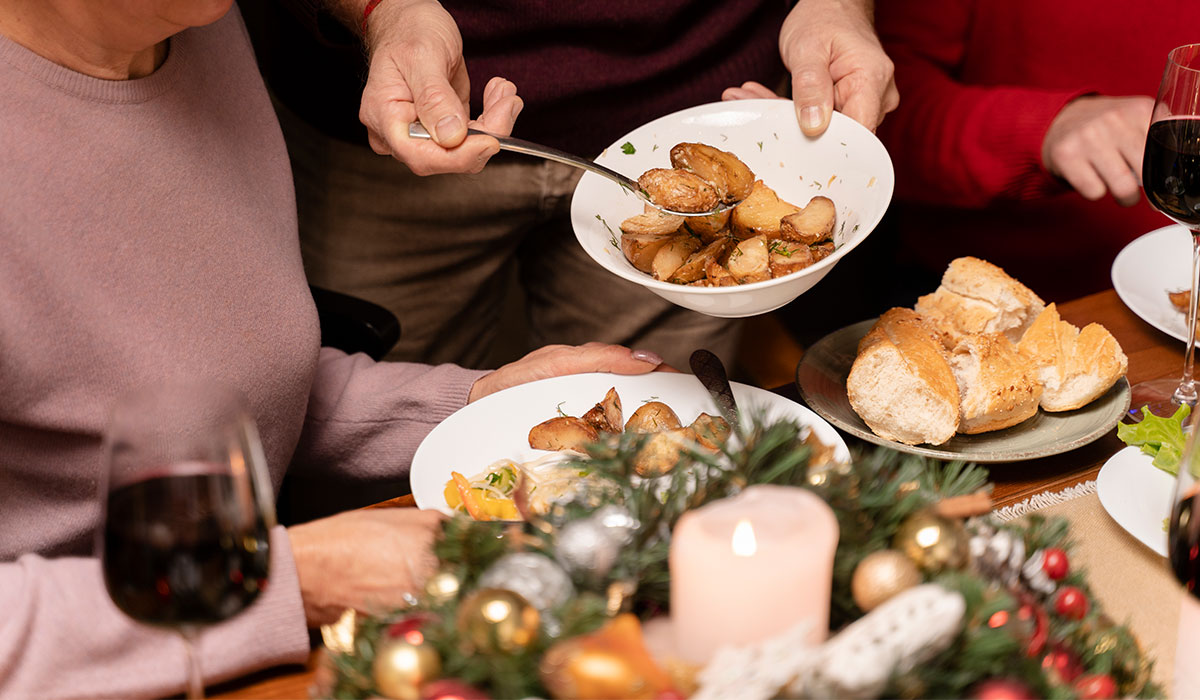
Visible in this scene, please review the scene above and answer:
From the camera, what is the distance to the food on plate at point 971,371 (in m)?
1.23

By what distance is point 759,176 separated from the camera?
1.48 meters

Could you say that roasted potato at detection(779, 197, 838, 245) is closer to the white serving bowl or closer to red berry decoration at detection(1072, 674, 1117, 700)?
the white serving bowl

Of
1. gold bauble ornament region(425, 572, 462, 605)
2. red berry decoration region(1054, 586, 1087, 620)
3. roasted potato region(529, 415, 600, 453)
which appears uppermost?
red berry decoration region(1054, 586, 1087, 620)

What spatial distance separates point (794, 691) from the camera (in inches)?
23.3

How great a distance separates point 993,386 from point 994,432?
0.09 metres

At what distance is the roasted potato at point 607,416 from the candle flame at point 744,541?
614mm

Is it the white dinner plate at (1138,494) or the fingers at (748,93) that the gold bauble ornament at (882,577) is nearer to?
the white dinner plate at (1138,494)

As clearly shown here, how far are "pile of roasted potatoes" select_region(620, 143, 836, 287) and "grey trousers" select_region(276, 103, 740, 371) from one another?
639 millimetres

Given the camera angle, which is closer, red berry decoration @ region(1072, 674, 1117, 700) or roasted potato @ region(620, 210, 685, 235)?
Answer: red berry decoration @ region(1072, 674, 1117, 700)

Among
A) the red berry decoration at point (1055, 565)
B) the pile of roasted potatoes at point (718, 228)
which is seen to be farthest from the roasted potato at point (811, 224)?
the red berry decoration at point (1055, 565)

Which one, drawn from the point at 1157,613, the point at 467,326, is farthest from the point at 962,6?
the point at 1157,613

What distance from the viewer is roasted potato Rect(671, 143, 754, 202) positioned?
1.34 metres

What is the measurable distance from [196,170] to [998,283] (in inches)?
41.1

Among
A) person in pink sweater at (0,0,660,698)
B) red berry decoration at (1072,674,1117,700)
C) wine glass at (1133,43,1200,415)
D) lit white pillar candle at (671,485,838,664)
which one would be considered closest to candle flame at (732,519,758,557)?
lit white pillar candle at (671,485,838,664)
